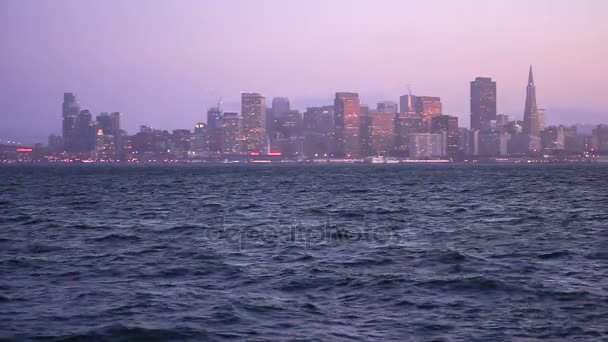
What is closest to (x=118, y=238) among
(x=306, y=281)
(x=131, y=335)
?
(x=306, y=281)

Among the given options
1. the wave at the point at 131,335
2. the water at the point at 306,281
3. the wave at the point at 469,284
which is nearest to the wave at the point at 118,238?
the water at the point at 306,281

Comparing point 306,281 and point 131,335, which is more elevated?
point 306,281

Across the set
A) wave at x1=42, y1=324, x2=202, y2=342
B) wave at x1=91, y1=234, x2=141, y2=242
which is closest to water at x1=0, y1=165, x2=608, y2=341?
wave at x1=42, y1=324, x2=202, y2=342

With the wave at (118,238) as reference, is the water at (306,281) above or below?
below

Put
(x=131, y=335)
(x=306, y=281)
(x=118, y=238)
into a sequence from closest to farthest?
1. (x=131, y=335)
2. (x=306, y=281)
3. (x=118, y=238)

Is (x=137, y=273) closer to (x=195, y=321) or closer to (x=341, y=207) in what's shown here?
(x=195, y=321)

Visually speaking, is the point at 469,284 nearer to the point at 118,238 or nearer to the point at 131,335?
the point at 131,335

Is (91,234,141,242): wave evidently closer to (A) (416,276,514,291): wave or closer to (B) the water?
(B) the water

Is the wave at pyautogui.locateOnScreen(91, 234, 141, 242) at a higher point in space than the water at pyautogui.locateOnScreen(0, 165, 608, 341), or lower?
higher

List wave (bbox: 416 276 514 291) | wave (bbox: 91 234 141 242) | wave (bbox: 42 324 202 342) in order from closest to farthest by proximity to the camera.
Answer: wave (bbox: 42 324 202 342), wave (bbox: 416 276 514 291), wave (bbox: 91 234 141 242)

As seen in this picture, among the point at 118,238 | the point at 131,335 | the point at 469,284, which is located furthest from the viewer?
the point at 118,238

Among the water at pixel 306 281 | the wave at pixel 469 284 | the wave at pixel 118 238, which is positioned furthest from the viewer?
the wave at pixel 118 238

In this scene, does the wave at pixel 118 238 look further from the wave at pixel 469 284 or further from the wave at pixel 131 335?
the wave at pixel 131 335

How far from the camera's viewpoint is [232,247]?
29344 mm
